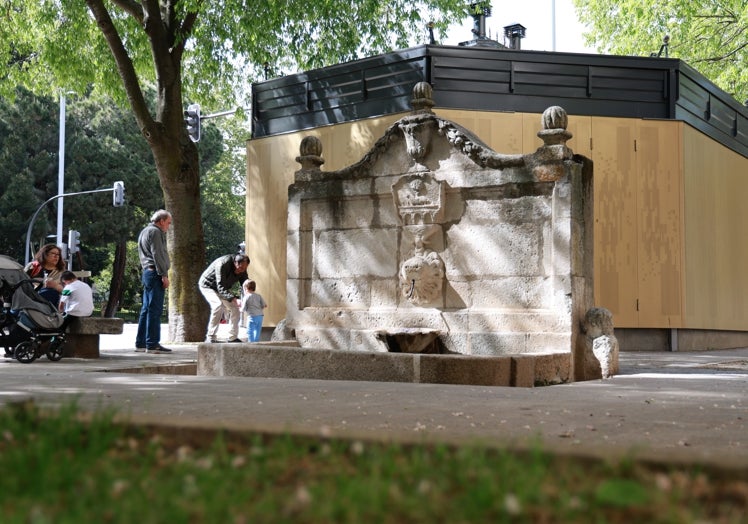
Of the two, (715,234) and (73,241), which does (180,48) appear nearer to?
(715,234)

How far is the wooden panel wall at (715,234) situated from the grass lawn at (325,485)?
48.2 feet

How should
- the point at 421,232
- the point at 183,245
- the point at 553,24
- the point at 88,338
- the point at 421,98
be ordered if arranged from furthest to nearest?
the point at 553,24
the point at 183,245
the point at 88,338
the point at 421,98
the point at 421,232

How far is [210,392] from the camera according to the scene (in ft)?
22.8

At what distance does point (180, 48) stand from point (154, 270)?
5.57 meters

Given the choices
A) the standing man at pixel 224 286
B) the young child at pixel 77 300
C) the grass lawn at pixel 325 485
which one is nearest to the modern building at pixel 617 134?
the standing man at pixel 224 286

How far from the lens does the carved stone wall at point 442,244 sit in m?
9.90

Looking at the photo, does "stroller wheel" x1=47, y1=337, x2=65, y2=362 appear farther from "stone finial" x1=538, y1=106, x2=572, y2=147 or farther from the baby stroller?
"stone finial" x1=538, y1=106, x2=572, y2=147

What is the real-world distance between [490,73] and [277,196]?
5200mm

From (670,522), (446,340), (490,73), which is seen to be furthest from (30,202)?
(670,522)

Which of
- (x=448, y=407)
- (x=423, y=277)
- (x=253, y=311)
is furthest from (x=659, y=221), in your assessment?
(x=448, y=407)

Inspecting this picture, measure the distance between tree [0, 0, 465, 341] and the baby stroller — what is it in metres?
4.68

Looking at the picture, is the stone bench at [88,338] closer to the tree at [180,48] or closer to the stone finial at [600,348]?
the tree at [180,48]

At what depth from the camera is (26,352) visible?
1045 cm

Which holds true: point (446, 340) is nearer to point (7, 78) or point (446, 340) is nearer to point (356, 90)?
point (356, 90)
